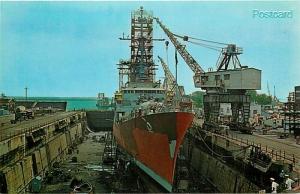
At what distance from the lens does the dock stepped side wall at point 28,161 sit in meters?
19.9

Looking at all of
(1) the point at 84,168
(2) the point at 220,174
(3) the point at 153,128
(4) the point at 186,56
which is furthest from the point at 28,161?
(4) the point at 186,56

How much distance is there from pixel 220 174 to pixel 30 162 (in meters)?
12.4

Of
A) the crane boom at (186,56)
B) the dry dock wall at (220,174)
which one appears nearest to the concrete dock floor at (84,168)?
the dry dock wall at (220,174)

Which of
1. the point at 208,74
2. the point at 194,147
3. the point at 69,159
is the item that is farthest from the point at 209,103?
the point at 69,159

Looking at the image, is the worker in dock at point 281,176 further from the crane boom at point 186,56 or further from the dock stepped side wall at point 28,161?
the crane boom at point 186,56

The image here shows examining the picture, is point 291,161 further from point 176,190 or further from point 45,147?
point 45,147

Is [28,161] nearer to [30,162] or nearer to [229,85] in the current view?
[30,162]

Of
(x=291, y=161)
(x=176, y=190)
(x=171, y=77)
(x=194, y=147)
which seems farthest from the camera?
(x=171, y=77)

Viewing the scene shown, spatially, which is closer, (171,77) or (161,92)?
(161,92)

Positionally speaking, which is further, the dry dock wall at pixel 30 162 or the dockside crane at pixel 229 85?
the dockside crane at pixel 229 85

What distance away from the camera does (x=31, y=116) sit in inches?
1809

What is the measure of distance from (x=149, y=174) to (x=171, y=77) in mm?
30225

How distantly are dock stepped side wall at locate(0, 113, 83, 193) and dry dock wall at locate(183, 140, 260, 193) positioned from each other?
39.1 ft

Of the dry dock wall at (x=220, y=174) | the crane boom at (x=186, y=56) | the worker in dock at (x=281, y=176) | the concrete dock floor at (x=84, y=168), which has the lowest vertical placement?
the concrete dock floor at (x=84, y=168)
